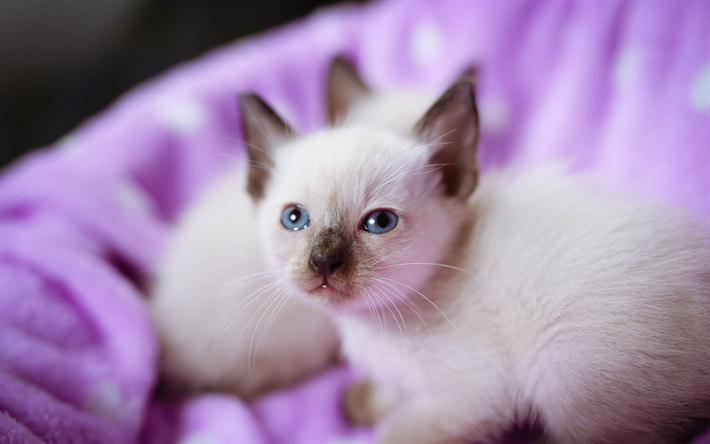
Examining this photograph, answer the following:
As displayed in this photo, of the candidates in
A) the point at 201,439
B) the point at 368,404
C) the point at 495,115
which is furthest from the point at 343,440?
the point at 495,115

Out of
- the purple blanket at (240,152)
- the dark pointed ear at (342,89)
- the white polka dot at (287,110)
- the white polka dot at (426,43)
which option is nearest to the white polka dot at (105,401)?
the purple blanket at (240,152)

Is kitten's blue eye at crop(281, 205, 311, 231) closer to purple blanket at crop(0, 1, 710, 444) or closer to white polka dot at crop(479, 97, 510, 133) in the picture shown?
purple blanket at crop(0, 1, 710, 444)

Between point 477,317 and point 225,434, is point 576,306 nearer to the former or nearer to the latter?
point 477,317

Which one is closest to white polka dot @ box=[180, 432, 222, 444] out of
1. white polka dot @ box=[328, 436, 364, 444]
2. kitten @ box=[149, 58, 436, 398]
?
kitten @ box=[149, 58, 436, 398]

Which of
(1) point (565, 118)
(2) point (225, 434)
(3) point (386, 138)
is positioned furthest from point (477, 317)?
(1) point (565, 118)

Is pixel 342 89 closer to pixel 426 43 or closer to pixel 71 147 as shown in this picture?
pixel 426 43

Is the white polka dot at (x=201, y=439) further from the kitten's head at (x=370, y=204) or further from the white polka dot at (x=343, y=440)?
the kitten's head at (x=370, y=204)
